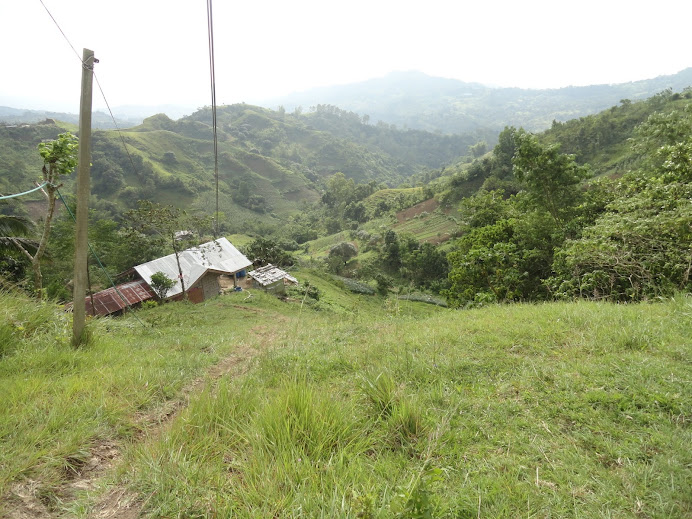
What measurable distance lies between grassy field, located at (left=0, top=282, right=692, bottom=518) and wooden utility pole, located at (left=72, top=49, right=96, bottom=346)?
2.14 ft

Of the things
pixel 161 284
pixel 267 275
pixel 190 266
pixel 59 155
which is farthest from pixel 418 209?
pixel 59 155

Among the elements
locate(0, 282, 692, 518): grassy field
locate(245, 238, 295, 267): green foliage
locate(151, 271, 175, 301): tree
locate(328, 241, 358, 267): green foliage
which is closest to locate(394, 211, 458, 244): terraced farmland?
locate(328, 241, 358, 267): green foliage

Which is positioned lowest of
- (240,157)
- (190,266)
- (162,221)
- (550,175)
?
(190,266)

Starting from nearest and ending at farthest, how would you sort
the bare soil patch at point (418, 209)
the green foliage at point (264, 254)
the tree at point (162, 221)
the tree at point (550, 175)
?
the tree at point (550, 175), the tree at point (162, 221), the green foliage at point (264, 254), the bare soil patch at point (418, 209)

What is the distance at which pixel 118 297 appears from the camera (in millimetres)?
24297

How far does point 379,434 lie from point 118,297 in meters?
27.3

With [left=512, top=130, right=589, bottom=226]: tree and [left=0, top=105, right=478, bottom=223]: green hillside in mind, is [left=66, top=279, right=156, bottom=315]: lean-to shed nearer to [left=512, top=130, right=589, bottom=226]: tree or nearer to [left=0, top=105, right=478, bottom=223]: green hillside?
[left=0, top=105, right=478, bottom=223]: green hillside

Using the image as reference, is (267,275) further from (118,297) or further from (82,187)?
(82,187)

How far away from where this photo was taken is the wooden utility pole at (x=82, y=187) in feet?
15.9

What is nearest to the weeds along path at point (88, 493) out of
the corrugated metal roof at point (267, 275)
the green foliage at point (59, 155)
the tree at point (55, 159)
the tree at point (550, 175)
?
the tree at point (55, 159)

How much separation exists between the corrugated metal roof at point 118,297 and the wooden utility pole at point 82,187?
61.7 ft

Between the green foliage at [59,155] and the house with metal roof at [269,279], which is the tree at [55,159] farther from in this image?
the house with metal roof at [269,279]

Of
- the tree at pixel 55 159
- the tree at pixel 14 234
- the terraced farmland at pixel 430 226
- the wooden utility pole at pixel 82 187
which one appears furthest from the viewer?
the terraced farmland at pixel 430 226

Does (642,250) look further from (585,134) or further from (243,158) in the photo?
(243,158)
